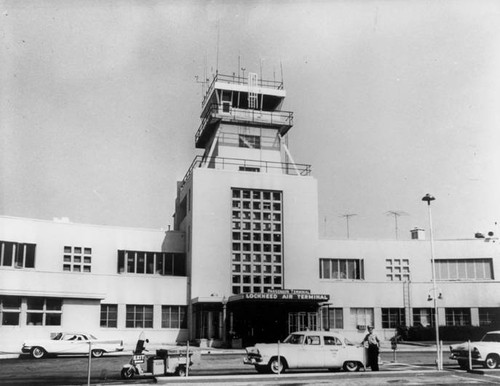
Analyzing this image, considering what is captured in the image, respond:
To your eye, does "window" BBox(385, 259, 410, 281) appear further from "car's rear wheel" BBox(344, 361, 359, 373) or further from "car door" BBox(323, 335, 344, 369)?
"car door" BBox(323, 335, 344, 369)

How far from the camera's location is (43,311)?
3609 centimetres

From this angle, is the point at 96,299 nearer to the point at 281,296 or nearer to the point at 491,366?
the point at 281,296

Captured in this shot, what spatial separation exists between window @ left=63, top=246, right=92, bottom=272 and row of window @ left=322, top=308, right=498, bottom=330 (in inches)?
677

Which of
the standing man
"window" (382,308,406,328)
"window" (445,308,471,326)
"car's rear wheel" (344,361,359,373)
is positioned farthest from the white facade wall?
the standing man

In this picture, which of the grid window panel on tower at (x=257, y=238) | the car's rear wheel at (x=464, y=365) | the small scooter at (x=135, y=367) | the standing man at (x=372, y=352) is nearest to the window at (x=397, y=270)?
the grid window panel on tower at (x=257, y=238)

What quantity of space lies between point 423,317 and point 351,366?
2508 centimetres

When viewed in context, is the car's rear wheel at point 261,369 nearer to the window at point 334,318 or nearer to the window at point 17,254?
the window at point 334,318

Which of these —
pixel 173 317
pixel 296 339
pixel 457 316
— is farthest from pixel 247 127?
pixel 296 339

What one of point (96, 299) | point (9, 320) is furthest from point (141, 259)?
point (9, 320)

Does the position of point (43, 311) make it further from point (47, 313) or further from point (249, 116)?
point (249, 116)

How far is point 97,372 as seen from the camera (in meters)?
22.0

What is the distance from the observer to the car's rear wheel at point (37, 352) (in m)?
28.7

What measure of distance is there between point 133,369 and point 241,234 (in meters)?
22.4

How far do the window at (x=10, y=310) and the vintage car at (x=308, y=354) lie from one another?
63.7 feet
